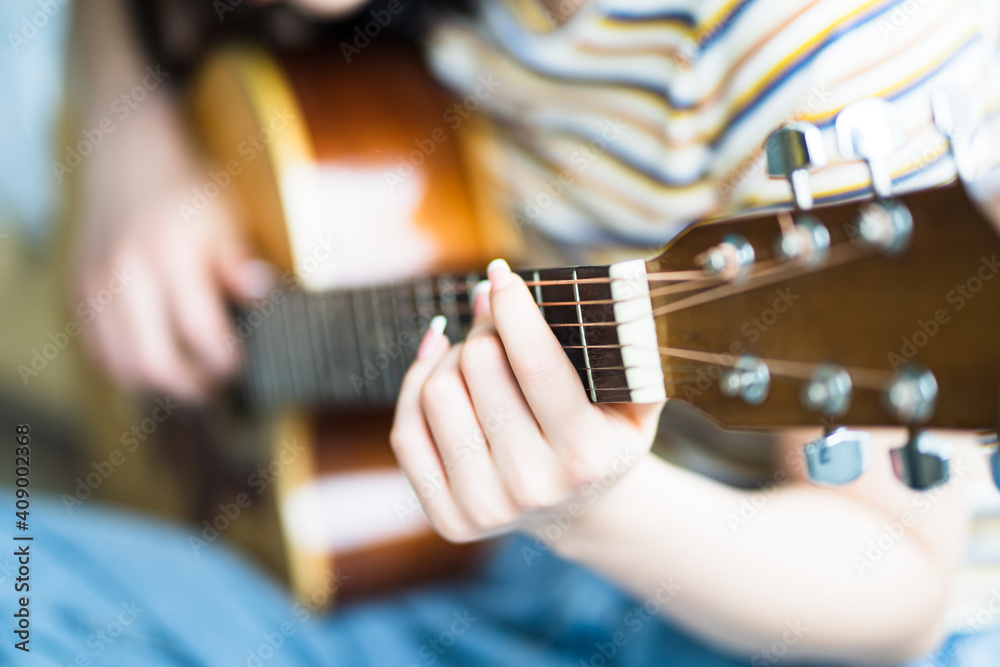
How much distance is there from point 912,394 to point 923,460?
0.03m

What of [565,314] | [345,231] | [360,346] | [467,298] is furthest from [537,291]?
[345,231]

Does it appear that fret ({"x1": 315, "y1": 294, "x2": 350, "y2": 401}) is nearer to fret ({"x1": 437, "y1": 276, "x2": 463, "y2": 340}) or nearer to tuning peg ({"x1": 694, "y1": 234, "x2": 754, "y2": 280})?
fret ({"x1": 437, "y1": 276, "x2": 463, "y2": 340})

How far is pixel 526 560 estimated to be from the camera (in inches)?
37.5

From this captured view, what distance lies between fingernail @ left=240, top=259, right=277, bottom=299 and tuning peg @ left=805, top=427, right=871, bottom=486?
692 millimetres

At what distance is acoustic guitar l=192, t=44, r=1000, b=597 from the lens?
0.37 metres

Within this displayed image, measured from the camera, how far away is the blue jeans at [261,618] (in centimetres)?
67

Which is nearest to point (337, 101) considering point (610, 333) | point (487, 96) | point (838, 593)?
point (487, 96)

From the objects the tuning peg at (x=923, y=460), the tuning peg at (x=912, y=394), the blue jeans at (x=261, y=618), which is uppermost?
the tuning peg at (x=912, y=394)

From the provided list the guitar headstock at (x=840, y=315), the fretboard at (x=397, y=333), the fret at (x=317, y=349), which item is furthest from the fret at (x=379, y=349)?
the guitar headstock at (x=840, y=315)

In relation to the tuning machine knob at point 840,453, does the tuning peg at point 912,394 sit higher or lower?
higher

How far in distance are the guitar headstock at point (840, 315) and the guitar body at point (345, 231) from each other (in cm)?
52

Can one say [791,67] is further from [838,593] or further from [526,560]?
[526,560]

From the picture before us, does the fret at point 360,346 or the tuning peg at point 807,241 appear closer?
the tuning peg at point 807,241

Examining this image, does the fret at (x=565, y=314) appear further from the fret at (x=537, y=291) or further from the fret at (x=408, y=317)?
the fret at (x=408, y=317)
